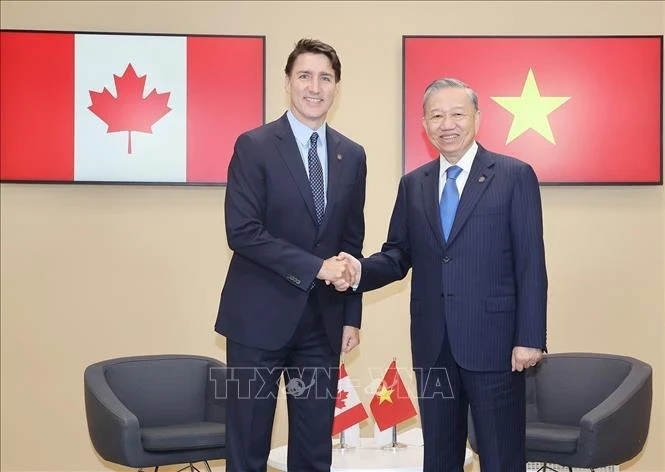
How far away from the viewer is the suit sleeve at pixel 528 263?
2.89 metres

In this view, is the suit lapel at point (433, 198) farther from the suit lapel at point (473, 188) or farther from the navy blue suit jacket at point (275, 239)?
the navy blue suit jacket at point (275, 239)

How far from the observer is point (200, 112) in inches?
186

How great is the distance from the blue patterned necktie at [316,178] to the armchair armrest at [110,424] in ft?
4.73

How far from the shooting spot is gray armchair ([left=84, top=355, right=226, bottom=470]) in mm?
3744

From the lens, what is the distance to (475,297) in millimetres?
2947

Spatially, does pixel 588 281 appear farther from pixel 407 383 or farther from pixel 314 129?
pixel 314 129

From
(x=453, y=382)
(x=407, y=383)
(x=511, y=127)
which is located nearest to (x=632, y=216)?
(x=511, y=127)

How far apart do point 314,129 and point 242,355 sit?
2.83ft

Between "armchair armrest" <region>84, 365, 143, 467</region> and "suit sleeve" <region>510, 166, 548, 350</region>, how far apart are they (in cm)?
180

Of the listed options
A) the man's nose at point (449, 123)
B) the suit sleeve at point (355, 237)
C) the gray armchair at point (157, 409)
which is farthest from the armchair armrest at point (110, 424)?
the man's nose at point (449, 123)

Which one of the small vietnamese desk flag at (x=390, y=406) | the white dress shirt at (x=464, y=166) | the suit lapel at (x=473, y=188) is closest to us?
the suit lapel at (x=473, y=188)

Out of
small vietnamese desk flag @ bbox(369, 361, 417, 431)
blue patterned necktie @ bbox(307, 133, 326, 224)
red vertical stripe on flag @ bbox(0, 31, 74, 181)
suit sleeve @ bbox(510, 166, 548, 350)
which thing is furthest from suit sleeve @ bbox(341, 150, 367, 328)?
red vertical stripe on flag @ bbox(0, 31, 74, 181)

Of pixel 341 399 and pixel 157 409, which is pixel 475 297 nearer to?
pixel 341 399

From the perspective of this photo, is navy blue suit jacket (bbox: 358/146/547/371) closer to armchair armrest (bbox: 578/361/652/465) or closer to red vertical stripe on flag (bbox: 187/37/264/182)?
armchair armrest (bbox: 578/361/652/465)
